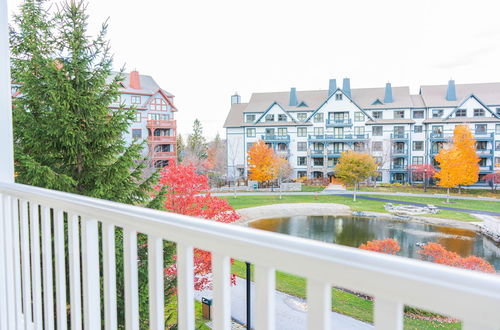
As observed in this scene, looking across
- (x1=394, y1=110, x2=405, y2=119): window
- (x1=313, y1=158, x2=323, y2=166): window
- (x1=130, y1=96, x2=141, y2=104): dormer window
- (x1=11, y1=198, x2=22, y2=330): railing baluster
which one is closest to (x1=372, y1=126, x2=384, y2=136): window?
(x1=394, y1=110, x2=405, y2=119): window

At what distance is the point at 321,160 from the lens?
2520mm

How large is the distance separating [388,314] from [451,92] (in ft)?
6.52

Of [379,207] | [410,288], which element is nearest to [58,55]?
[379,207]

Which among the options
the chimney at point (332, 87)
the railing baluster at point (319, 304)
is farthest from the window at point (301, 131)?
the railing baluster at point (319, 304)

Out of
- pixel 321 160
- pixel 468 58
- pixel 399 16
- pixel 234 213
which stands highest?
pixel 399 16

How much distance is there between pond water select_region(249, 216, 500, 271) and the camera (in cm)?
193

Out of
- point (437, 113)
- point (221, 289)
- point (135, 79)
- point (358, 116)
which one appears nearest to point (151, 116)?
point (135, 79)

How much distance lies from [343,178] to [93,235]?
171 cm

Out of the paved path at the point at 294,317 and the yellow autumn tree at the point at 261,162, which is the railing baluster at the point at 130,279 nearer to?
the paved path at the point at 294,317

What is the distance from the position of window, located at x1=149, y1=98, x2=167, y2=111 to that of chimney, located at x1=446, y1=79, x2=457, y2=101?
217cm

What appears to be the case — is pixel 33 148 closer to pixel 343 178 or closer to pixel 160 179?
pixel 160 179

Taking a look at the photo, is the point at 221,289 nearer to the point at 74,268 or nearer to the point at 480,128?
the point at 74,268

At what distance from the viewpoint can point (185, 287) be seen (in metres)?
0.79

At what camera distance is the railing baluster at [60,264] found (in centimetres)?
127
